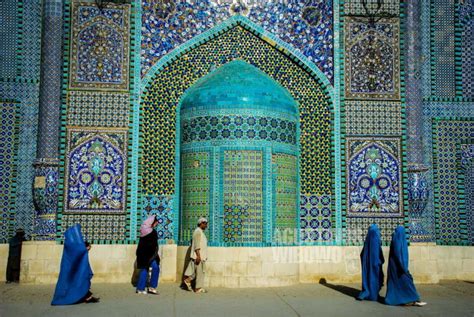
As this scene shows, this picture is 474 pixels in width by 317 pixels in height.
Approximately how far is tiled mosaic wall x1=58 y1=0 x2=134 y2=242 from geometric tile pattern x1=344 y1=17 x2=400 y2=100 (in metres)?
3.42

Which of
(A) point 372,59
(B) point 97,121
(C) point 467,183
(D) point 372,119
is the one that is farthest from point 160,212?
(C) point 467,183

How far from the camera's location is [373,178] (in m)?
9.76

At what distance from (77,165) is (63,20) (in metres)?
2.22

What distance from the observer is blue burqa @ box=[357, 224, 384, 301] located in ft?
25.6

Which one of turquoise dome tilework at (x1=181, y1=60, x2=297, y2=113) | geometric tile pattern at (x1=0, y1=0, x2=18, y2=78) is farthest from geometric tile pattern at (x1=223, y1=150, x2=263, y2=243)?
geometric tile pattern at (x1=0, y1=0, x2=18, y2=78)

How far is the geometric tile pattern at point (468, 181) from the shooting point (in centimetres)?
1013

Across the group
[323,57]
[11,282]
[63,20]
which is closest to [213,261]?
[11,282]

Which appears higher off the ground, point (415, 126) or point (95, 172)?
point (415, 126)

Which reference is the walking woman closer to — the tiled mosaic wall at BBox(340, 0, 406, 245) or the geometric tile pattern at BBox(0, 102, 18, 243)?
the geometric tile pattern at BBox(0, 102, 18, 243)

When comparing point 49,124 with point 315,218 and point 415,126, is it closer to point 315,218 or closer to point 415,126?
point 315,218

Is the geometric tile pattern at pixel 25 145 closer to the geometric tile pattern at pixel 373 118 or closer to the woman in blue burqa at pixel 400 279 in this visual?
the geometric tile pattern at pixel 373 118

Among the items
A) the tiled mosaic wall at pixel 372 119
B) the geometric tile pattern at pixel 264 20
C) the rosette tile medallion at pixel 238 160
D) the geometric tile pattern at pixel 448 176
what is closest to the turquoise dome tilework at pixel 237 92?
the rosette tile medallion at pixel 238 160

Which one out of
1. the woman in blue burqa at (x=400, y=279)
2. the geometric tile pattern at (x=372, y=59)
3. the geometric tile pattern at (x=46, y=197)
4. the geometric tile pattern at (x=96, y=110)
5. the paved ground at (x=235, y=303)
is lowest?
the paved ground at (x=235, y=303)

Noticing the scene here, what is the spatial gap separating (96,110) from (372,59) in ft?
14.3
